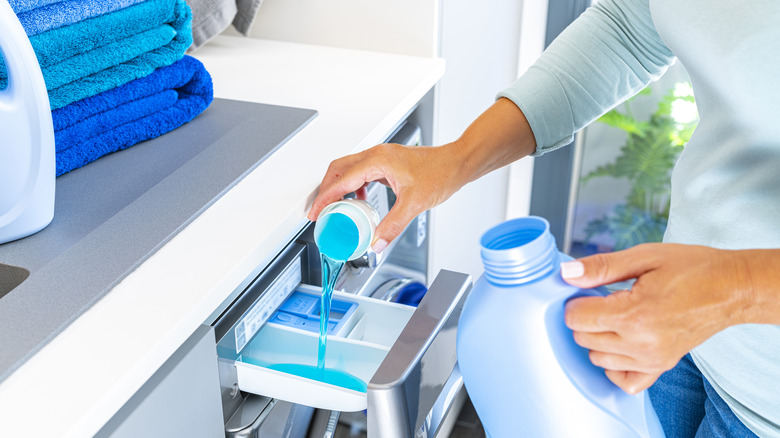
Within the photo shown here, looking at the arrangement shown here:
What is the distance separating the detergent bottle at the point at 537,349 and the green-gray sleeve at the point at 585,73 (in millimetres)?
388

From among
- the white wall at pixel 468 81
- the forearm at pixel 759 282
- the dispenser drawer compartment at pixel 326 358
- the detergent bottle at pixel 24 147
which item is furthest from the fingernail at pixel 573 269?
the white wall at pixel 468 81

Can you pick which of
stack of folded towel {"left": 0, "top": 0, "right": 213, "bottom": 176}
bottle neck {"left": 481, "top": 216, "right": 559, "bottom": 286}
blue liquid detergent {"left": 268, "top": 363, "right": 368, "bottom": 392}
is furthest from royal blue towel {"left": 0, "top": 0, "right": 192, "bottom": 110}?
bottle neck {"left": 481, "top": 216, "right": 559, "bottom": 286}

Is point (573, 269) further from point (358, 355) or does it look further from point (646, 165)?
point (646, 165)

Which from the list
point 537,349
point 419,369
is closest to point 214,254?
point 419,369

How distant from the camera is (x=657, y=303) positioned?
1.99 ft

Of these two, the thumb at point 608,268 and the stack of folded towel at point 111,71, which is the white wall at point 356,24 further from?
the thumb at point 608,268

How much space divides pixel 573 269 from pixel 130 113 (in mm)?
680

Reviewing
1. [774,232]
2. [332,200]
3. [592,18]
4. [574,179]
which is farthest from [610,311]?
[574,179]

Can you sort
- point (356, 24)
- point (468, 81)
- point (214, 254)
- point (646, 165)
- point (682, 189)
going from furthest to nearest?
1. point (646, 165)
2. point (468, 81)
3. point (356, 24)
4. point (682, 189)
5. point (214, 254)

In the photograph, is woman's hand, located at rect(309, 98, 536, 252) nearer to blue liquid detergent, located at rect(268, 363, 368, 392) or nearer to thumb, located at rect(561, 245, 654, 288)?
blue liquid detergent, located at rect(268, 363, 368, 392)

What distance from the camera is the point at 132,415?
2.19ft

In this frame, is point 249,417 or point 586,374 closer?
point 586,374

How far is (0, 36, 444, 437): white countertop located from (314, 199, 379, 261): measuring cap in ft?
0.16

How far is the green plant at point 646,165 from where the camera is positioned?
7.10 ft
